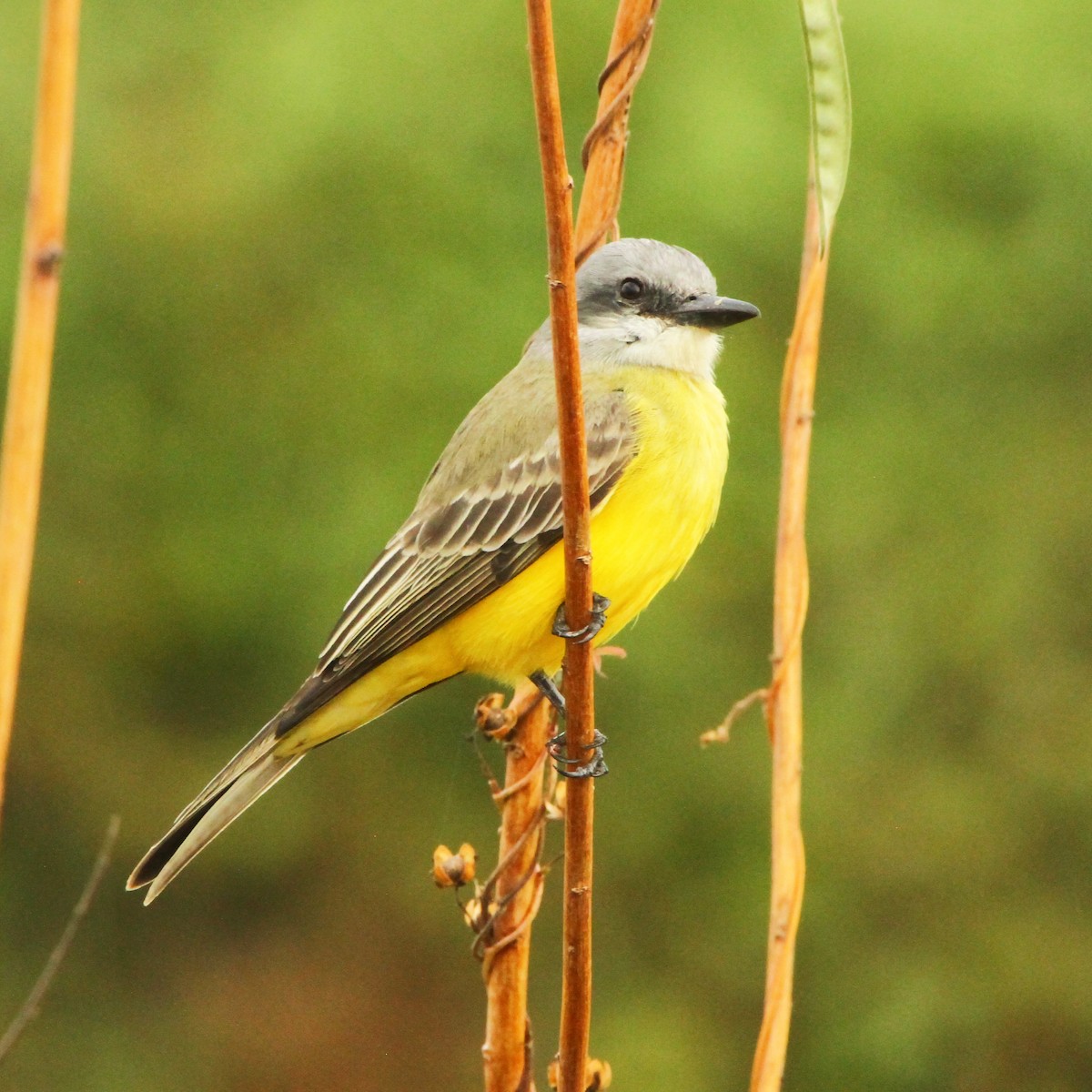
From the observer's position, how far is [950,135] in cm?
478

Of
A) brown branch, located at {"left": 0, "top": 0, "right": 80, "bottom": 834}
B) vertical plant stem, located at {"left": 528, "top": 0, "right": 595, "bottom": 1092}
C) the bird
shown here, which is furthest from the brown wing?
brown branch, located at {"left": 0, "top": 0, "right": 80, "bottom": 834}

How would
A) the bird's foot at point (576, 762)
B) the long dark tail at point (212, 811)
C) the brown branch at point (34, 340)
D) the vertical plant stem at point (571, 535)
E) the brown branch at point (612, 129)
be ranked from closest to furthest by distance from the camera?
the brown branch at point (34, 340) < the vertical plant stem at point (571, 535) < the bird's foot at point (576, 762) < the brown branch at point (612, 129) < the long dark tail at point (212, 811)

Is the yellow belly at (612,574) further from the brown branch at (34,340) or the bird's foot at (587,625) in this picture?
the brown branch at (34,340)

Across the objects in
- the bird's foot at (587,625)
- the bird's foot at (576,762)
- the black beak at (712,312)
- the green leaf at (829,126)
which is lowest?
the bird's foot at (576,762)

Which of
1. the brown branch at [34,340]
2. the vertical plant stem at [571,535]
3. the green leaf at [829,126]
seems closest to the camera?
the brown branch at [34,340]

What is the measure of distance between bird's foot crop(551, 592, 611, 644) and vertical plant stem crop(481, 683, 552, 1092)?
0.55 feet

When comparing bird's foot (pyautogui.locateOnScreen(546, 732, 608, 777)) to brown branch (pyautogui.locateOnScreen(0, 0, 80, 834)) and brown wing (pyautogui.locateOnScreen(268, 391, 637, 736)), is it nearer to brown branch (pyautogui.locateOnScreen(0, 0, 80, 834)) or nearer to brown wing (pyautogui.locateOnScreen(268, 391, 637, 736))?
brown wing (pyautogui.locateOnScreen(268, 391, 637, 736))

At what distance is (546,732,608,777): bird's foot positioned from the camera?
1.50 meters

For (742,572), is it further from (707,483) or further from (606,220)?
(606,220)

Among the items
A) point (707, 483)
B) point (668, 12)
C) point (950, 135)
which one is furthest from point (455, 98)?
point (707, 483)

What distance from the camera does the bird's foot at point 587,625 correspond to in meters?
1.49

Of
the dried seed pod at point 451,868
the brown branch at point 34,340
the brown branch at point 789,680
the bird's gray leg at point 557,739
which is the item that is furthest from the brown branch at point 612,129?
the brown branch at point 34,340

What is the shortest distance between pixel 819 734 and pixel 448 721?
3.82ft

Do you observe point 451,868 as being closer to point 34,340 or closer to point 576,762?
point 576,762
